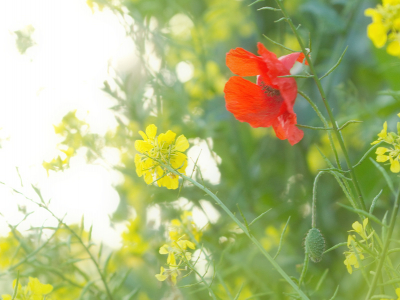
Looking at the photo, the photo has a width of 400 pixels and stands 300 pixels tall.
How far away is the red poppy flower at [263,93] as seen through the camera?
0.33m

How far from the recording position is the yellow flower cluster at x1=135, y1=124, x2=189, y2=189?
13.2 inches

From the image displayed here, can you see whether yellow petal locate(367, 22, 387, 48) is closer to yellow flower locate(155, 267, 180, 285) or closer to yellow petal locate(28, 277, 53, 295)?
yellow flower locate(155, 267, 180, 285)

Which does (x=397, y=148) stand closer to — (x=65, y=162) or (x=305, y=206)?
(x=65, y=162)

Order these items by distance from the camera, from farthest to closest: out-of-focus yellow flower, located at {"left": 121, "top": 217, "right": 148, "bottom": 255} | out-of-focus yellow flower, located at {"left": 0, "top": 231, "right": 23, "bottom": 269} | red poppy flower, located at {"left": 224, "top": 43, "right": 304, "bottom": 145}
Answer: out-of-focus yellow flower, located at {"left": 121, "top": 217, "right": 148, "bottom": 255} → out-of-focus yellow flower, located at {"left": 0, "top": 231, "right": 23, "bottom": 269} → red poppy flower, located at {"left": 224, "top": 43, "right": 304, "bottom": 145}

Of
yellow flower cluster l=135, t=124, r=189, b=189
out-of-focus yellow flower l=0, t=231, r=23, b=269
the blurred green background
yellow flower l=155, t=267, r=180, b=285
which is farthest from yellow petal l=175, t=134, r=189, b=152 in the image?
out-of-focus yellow flower l=0, t=231, r=23, b=269

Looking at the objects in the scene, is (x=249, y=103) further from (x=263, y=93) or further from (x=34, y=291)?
(x=34, y=291)

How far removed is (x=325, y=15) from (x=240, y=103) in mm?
514

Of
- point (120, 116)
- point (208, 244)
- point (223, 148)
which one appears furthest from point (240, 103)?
point (223, 148)

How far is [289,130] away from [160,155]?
113 millimetres

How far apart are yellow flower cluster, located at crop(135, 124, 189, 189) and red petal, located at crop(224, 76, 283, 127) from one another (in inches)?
2.7

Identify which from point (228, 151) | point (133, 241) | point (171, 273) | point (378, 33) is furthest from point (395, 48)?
point (228, 151)

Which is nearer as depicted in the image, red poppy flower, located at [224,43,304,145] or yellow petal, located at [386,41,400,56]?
yellow petal, located at [386,41,400,56]

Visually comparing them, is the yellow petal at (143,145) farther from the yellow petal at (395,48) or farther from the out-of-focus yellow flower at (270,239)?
the out-of-focus yellow flower at (270,239)

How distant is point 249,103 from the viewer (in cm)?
39
